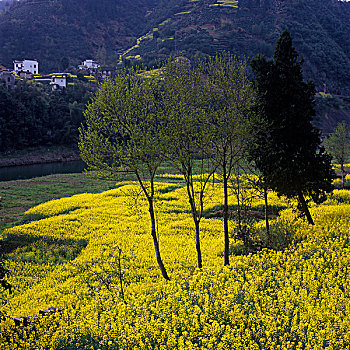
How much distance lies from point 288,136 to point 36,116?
90151 millimetres

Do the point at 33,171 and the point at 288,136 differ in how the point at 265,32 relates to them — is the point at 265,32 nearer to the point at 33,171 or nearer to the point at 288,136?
the point at 33,171

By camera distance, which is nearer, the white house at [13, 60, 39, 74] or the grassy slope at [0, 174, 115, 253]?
the grassy slope at [0, 174, 115, 253]

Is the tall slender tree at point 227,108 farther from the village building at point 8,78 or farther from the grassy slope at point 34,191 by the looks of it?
the village building at point 8,78

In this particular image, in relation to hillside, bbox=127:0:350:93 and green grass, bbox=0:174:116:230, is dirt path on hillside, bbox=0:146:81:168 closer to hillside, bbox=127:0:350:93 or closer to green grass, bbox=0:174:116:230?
green grass, bbox=0:174:116:230

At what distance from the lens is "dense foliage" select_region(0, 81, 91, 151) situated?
87375 mm

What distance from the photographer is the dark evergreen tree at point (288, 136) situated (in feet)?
63.2

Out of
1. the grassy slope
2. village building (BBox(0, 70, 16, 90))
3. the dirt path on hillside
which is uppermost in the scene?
village building (BBox(0, 70, 16, 90))

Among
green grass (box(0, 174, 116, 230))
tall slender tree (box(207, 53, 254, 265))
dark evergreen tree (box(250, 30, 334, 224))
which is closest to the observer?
tall slender tree (box(207, 53, 254, 265))

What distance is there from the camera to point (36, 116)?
96125 millimetres

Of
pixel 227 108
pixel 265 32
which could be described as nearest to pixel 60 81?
pixel 265 32

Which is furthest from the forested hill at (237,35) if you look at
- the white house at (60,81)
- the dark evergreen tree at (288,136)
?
the dark evergreen tree at (288,136)

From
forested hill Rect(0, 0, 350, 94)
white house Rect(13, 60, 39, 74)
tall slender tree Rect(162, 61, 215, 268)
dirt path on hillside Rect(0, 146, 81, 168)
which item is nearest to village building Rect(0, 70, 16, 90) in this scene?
dirt path on hillside Rect(0, 146, 81, 168)

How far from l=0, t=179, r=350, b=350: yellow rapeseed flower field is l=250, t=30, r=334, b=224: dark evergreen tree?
2381mm

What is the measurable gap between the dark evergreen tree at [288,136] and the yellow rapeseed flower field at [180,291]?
7.81 feet
